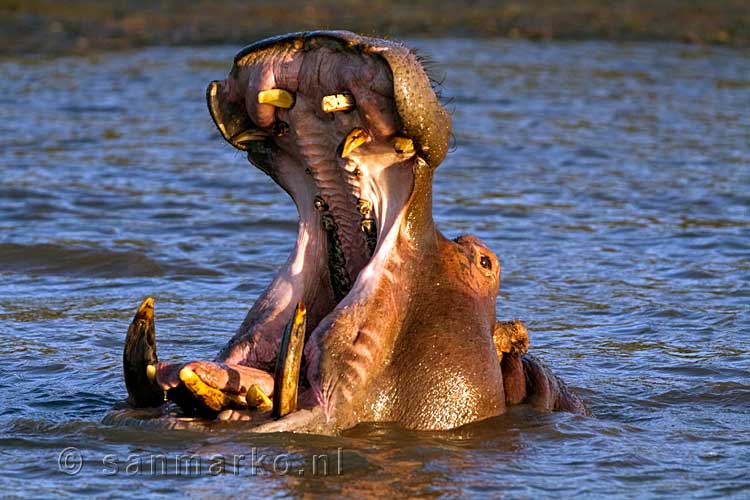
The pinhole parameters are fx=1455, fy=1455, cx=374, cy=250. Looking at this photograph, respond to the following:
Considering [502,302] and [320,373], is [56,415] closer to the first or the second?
[320,373]

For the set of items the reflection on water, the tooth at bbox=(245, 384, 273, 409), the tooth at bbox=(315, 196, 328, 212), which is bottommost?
the reflection on water

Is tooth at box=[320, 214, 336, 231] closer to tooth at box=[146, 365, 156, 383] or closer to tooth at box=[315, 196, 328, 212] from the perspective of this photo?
tooth at box=[315, 196, 328, 212]

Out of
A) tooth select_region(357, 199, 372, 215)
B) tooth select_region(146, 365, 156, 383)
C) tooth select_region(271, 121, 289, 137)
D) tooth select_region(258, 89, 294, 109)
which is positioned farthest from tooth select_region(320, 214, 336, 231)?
tooth select_region(146, 365, 156, 383)

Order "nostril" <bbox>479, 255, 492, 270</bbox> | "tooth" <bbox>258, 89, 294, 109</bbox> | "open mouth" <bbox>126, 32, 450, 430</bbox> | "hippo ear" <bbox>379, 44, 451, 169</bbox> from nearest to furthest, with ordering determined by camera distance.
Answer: "hippo ear" <bbox>379, 44, 451, 169</bbox> → "open mouth" <bbox>126, 32, 450, 430</bbox> → "tooth" <bbox>258, 89, 294, 109</bbox> → "nostril" <bbox>479, 255, 492, 270</bbox>

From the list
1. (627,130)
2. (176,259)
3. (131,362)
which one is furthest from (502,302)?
(627,130)

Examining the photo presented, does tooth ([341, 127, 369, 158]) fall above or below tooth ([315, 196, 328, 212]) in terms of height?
above

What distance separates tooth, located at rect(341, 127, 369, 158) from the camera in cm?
505

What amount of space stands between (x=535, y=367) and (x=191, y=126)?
31.4ft

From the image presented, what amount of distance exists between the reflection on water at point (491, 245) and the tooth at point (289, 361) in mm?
190

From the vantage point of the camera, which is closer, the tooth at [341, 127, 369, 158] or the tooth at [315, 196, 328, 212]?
the tooth at [341, 127, 369, 158]

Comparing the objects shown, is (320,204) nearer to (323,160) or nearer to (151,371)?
(323,160)

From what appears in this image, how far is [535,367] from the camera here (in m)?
6.14

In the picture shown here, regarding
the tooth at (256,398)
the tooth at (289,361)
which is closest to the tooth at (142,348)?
the tooth at (256,398)

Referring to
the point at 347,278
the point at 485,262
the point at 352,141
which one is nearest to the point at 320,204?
the point at 347,278
